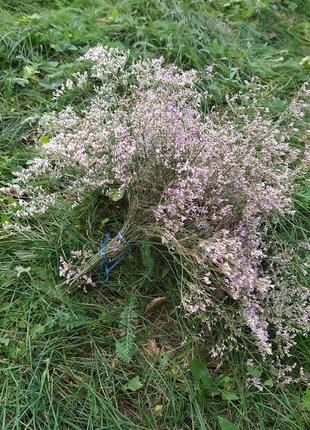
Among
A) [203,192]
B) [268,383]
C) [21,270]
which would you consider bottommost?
[21,270]

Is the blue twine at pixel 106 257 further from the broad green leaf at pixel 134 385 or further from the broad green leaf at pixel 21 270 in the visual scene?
the broad green leaf at pixel 134 385

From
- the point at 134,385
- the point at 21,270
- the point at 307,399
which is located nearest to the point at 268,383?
the point at 307,399

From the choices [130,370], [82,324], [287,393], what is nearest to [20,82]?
[82,324]

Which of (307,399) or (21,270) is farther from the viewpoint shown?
(21,270)

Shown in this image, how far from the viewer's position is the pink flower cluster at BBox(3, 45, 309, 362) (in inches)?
85.4

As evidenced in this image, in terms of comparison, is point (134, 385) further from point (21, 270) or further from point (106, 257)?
point (21, 270)

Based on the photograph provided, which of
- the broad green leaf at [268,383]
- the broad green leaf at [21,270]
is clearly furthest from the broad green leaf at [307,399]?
the broad green leaf at [21,270]

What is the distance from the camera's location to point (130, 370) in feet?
7.21

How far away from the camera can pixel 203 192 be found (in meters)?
2.21

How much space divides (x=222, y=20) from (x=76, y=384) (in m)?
3.04

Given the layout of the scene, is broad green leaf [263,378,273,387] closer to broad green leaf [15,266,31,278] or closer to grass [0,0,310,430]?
grass [0,0,310,430]

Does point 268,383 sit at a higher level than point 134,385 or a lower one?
higher

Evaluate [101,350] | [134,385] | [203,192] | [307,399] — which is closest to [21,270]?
[101,350]

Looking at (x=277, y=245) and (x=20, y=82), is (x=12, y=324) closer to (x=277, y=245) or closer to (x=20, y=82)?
(x=277, y=245)
